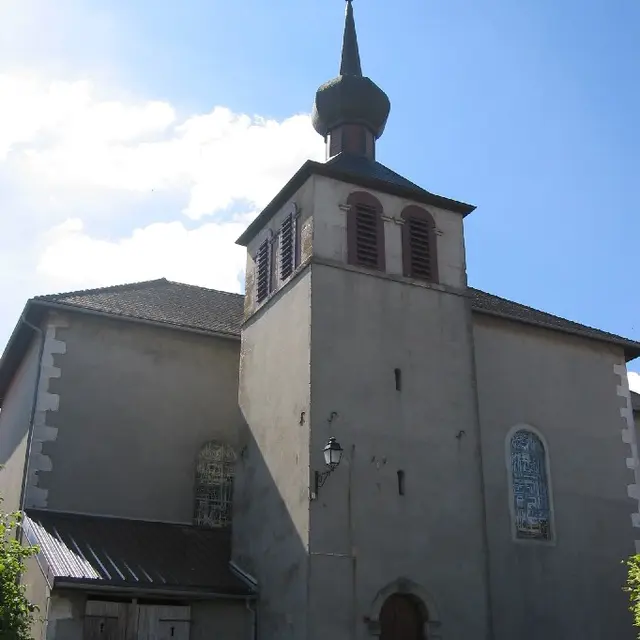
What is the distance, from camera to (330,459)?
44.9ft

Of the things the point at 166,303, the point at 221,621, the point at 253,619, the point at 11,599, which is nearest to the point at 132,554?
the point at 221,621

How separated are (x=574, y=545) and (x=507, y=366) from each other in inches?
141

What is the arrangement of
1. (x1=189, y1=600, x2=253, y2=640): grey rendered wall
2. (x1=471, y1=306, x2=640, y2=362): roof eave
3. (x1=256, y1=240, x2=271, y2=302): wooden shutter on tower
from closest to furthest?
1. (x1=189, y1=600, x2=253, y2=640): grey rendered wall
2. (x1=471, y1=306, x2=640, y2=362): roof eave
3. (x1=256, y1=240, x2=271, y2=302): wooden shutter on tower

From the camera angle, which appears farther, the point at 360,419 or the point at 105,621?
the point at 360,419

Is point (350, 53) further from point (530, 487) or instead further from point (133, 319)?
point (530, 487)

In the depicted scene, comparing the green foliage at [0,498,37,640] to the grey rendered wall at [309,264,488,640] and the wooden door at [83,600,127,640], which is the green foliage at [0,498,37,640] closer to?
the wooden door at [83,600,127,640]

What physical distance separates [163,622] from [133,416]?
4.51 metres

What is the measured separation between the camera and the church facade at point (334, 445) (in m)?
14.1

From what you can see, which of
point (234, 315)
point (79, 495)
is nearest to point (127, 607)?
point (79, 495)

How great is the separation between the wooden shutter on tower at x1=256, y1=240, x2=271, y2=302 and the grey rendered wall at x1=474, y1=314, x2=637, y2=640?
4279 mm

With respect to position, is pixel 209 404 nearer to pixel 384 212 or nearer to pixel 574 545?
pixel 384 212

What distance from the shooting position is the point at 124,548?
15.4 m

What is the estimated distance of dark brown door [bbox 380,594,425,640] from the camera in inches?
546

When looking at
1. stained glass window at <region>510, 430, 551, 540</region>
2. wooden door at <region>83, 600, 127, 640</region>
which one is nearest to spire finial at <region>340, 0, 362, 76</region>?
stained glass window at <region>510, 430, 551, 540</region>
